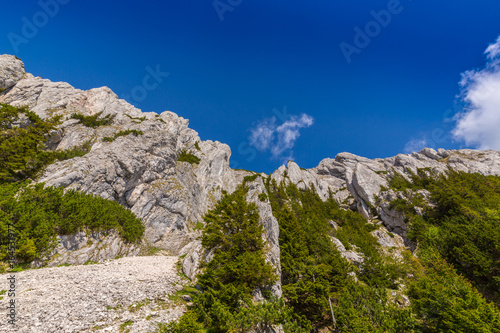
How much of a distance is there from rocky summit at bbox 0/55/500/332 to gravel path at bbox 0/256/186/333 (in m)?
0.07

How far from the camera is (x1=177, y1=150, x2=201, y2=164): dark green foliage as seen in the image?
67.6 metres

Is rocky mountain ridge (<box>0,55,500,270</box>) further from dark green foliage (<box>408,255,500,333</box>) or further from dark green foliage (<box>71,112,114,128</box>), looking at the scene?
dark green foliage (<box>408,255,500,333</box>)

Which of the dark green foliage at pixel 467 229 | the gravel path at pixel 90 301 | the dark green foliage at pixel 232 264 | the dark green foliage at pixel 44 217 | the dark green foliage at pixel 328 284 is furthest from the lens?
the dark green foliage at pixel 467 229

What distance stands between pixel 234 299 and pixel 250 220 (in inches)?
352

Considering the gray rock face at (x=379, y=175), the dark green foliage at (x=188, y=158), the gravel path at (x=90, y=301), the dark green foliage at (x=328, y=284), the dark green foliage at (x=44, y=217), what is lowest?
the gravel path at (x=90, y=301)

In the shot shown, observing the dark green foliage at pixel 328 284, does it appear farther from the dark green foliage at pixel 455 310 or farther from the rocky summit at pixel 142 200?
the dark green foliage at pixel 455 310

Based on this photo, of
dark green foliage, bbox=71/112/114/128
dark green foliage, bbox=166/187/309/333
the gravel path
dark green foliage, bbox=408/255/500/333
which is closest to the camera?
the gravel path

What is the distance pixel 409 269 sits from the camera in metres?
A: 35.8

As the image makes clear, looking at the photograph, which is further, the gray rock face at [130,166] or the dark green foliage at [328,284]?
the gray rock face at [130,166]

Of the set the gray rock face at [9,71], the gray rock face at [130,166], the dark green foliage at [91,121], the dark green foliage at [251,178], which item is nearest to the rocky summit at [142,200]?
the dark green foliage at [251,178]

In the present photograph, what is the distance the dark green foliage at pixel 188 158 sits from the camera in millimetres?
67637

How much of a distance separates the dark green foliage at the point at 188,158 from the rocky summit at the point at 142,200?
2.23 feet

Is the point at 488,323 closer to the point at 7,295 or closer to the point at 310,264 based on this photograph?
the point at 310,264

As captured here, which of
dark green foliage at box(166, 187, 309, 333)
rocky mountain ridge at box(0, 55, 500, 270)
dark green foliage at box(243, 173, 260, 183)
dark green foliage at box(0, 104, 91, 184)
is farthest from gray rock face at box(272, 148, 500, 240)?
dark green foliage at box(0, 104, 91, 184)
